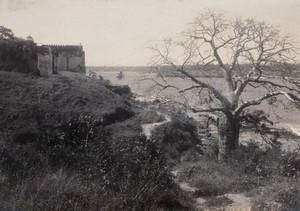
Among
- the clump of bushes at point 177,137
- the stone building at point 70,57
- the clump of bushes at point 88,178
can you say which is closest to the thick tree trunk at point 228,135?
the clump of bushes at point 177,137

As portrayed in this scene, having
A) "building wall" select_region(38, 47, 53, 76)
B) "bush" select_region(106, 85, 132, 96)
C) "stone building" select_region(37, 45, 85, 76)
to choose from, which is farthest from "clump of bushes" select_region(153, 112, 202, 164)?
"stone building" select_region(37, 45, 85, 76)

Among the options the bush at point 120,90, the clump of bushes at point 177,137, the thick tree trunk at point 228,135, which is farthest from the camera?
the bush at point 120,90

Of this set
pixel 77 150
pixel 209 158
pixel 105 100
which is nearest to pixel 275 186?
pixel 77 150

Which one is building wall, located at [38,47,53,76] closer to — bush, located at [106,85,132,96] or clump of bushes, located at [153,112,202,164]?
clump of bushes, located at [153,112,202,164]

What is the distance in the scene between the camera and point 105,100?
2977 cm

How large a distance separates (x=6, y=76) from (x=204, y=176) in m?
15.6

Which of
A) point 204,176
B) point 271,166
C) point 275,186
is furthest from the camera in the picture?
point 271,166

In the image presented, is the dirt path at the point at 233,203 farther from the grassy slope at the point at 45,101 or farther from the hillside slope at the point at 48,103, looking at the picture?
the grassy slope at the point at 45,101

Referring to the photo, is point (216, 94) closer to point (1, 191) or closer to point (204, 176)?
point (204, 176)

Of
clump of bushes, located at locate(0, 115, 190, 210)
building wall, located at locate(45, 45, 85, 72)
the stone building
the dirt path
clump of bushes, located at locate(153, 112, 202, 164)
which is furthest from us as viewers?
building wall, located at locate(45, 45, 85, 72)

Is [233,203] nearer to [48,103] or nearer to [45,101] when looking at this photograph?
[48,103]

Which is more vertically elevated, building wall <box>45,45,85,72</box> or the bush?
building wall <box>45,45,85,72</box>

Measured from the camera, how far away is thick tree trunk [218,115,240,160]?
18.3 metres

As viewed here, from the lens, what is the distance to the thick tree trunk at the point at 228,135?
18.3 m
